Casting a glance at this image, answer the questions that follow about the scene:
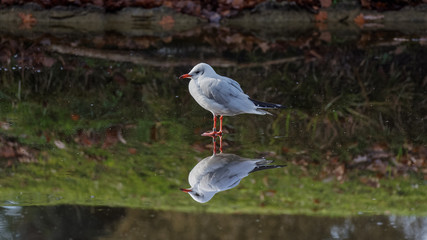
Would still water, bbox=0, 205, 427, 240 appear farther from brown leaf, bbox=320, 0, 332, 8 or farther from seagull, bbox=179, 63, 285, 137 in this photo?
brown leaf, bbox=320, 0, 332, 8

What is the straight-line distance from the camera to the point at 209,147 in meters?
5.32

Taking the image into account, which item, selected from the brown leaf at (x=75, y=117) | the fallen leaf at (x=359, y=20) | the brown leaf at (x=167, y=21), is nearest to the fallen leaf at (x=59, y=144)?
the brown leaf at (x=75, y=117)

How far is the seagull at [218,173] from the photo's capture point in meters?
4.30

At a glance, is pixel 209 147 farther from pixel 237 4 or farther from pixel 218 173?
pixel 237 4

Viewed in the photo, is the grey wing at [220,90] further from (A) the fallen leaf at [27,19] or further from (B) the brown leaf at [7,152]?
(A) the fallen leaf at [27,19]

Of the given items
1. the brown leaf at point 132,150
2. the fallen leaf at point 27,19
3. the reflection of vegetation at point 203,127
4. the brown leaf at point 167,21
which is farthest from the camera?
the brown leaf at point 167,21

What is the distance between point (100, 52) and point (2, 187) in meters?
5.41

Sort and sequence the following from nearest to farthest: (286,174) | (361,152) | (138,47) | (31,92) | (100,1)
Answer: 1. (286,174)
2. (361,152)
3. (31,92)
4. (138,47)
5. (100,1)

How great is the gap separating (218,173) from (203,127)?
1373mm

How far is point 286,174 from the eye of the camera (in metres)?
4.71

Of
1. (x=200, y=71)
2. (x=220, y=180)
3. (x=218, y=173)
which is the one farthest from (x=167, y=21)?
(x=220, y=180)

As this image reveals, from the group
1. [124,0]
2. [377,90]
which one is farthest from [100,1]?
[377,90]

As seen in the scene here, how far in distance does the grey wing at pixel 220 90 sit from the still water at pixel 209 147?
1.26 ft

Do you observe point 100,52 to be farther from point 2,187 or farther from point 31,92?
point 2,187
